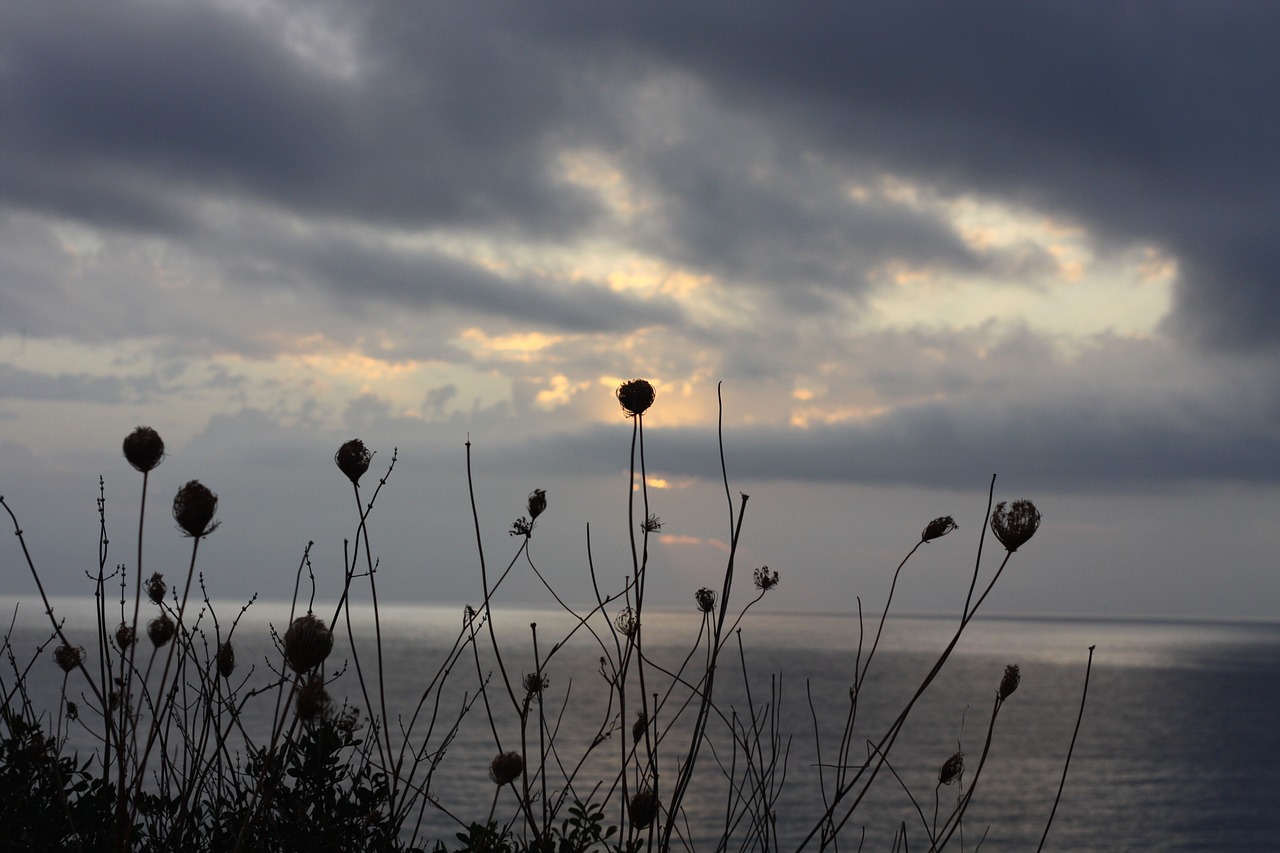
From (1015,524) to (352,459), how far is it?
1.53 m

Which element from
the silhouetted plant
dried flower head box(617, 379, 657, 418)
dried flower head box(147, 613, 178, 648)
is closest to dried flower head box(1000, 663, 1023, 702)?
the silhouetted plant

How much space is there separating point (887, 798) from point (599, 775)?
2569cm

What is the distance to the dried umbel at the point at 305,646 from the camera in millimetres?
1637

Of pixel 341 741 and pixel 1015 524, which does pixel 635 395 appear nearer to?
pixel 1015 524

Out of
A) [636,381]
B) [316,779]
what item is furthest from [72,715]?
[636,381]

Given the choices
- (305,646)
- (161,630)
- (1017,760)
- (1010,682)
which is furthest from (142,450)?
(1017,760)

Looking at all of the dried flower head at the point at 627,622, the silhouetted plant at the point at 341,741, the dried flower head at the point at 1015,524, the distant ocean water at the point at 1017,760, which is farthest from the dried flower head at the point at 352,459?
the distant ocean water at the point at 1017,760

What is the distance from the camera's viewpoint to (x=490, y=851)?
3.24m

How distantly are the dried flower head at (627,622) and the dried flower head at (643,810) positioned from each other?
0.36m

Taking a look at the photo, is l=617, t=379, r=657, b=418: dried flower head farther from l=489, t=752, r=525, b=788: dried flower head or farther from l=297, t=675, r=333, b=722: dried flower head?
l=297, t=675, r=333, b=722: dried flower head

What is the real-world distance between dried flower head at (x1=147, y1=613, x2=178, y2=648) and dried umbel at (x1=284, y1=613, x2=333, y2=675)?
1.22 m

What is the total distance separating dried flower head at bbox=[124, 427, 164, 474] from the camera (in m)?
1.99

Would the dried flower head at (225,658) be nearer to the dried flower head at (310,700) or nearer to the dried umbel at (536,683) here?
the dried umbel at (536,683)

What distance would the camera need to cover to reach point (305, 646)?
165cm
